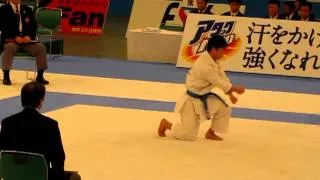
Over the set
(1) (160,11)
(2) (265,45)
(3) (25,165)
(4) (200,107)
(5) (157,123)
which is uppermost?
(1) (160,11)

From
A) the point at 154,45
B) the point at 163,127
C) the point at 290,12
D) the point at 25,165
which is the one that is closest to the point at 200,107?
the point at 163,127

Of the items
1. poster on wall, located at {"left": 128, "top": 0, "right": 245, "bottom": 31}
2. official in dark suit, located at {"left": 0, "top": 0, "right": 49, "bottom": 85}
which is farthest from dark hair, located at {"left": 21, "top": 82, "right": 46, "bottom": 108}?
poster on wall, located at {"left": 128, "top": 0, "right": 245, "bottom": 31}

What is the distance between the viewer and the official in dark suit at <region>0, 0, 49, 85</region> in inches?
408

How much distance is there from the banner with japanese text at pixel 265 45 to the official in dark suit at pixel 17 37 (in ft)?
10.0

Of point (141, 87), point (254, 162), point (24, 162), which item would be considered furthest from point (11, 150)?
point (141, 87)

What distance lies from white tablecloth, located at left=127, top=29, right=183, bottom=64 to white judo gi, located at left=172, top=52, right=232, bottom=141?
568cm

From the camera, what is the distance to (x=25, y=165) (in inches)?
154

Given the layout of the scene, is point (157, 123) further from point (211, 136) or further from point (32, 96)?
point (32, 96)

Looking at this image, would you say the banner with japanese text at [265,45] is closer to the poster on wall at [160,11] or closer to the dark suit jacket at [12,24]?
the dark suit jacket at [12,24]

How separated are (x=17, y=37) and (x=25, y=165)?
6809 mm

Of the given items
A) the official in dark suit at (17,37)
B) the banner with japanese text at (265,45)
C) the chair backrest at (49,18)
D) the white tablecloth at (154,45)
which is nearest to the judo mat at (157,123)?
the banner with japanese text at (265,45)

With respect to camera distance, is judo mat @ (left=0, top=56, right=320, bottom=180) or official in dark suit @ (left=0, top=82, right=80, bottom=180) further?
judo mat @ (left=0, top=56, right=320, bottom=180)

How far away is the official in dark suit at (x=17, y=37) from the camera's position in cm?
1035

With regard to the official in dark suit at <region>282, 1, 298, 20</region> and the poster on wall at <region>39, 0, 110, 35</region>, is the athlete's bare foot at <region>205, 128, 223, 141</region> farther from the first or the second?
the poster on wall at <region>39, 0, 110, 35</region>
